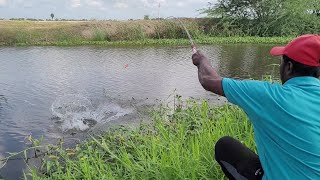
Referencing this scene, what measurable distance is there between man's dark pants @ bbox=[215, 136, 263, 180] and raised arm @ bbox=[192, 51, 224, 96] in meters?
0.73

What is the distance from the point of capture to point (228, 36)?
24734mm

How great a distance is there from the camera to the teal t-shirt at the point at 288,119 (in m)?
2.16

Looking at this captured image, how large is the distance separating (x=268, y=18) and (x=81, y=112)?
810 inches

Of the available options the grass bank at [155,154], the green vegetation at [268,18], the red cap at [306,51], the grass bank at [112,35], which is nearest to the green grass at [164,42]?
the grass bank at [112,35]

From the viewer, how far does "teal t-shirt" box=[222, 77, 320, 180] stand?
84.9 inches

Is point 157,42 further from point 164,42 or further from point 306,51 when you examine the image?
point 306,51

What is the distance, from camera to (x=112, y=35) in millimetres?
22875

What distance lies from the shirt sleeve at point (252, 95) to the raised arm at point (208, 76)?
0.13m

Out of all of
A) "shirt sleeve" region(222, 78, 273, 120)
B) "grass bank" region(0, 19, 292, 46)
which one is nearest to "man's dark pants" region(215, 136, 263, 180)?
"shirt sleeve" region(222, 78, 273, 120)

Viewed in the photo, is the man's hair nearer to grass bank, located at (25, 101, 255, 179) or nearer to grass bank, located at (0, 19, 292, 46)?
grass bank, located at (25, 101, 255, 179)

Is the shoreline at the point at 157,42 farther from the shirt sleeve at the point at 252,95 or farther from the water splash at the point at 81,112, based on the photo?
the shirt sleeve at the point at 252,95

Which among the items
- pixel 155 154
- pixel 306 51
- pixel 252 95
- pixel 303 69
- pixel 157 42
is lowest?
pixel 155 154

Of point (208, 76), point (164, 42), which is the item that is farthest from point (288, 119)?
point (164, 42)

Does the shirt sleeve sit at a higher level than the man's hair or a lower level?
lower
